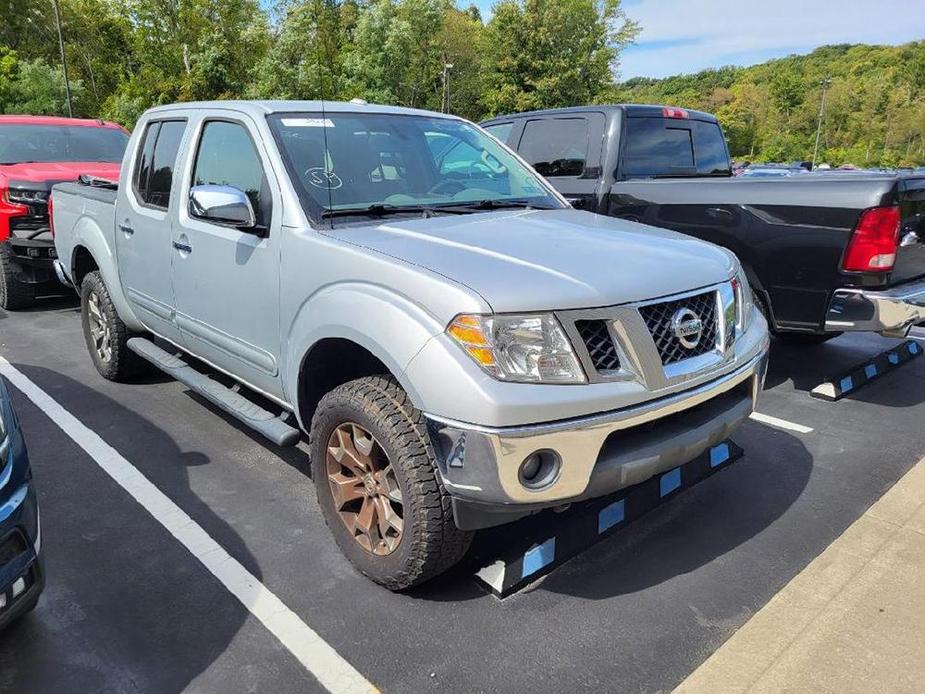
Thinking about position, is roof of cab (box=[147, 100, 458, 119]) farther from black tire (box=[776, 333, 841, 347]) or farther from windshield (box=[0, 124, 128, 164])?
windshield (box=[0, 124, 128, 164])

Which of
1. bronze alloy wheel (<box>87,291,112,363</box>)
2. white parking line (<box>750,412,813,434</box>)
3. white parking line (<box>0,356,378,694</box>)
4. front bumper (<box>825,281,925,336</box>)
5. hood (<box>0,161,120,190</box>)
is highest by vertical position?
hood (<box>0,161,120,190</box>)

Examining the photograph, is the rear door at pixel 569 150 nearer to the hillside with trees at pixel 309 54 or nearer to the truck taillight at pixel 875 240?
the truck taillight at pixel 875 240

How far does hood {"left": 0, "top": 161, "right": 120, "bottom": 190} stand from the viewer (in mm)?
→ 7004

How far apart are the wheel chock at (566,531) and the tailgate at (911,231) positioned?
2.19 metres

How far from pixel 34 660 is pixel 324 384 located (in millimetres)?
1420

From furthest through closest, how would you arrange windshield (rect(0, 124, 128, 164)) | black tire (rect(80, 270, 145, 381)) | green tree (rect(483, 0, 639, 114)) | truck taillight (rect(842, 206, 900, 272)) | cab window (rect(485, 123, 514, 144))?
green tree (rect(483, 0, 639, 114)) → windshield (rect(0, 124, 128, 164)) → cab window (rect(485, 123, 514, 144)) → black tire (rect(80, 270, 145, 381)) → truck taillight (rect(842, 206, 900, 272))

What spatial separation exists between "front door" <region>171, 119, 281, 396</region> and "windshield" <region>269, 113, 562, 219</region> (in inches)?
8.0

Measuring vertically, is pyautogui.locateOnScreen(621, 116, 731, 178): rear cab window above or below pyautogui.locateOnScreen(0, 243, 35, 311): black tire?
above

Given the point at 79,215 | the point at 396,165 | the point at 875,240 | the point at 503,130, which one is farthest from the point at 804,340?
the point at 79,215

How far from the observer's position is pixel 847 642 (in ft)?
8.07

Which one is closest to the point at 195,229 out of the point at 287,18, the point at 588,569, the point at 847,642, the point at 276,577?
the point at 276,577

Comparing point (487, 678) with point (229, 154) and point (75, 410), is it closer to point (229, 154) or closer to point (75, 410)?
point (229, 154)

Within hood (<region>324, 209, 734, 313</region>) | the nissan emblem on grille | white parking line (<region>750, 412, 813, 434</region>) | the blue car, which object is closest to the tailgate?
white parking line (<region>750, 412, 813, 434</region>)

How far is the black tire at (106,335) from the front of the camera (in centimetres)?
488
